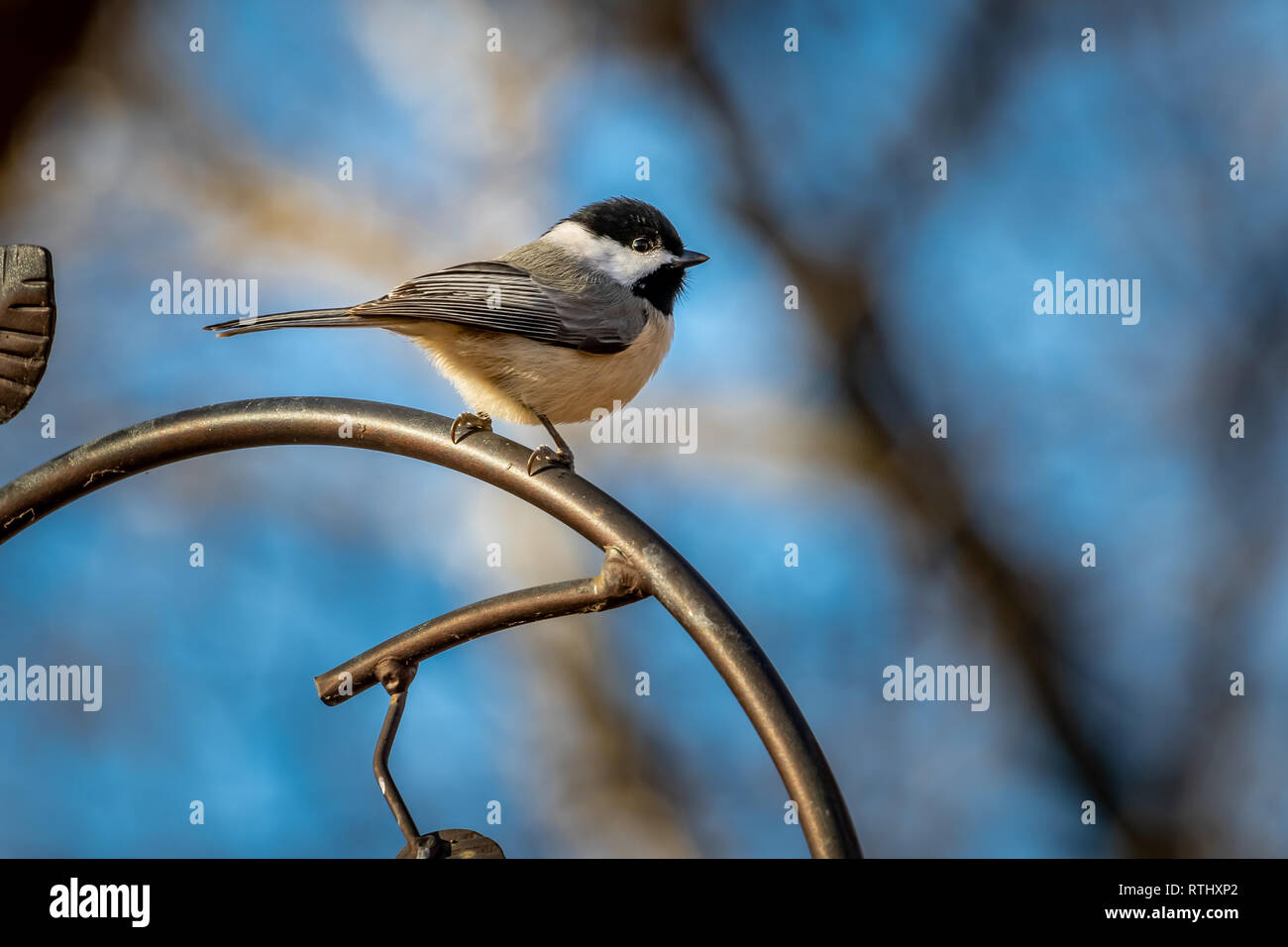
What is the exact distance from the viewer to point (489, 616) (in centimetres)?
166

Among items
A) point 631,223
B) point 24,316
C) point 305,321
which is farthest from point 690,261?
point 24,316

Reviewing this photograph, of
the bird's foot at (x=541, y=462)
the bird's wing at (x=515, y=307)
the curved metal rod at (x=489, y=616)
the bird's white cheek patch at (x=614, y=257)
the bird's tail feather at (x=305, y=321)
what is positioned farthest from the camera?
the bird's white cheek patch at (x=614, y=257)

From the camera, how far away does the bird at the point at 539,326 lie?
2354 mm

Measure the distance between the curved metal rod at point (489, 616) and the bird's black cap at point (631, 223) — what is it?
132 centimetres

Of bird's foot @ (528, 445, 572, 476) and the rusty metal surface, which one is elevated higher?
the rusty metal surface

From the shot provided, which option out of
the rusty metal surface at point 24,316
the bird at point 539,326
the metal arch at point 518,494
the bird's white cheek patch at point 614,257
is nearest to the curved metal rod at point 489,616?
the metal arch at point 518,494

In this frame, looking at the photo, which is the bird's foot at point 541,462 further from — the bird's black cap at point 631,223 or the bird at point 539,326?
the bird's black cap at point 631,223

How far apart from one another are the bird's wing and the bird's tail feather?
0.02 meters

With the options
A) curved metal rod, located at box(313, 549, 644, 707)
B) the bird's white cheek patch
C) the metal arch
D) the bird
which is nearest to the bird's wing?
the bird

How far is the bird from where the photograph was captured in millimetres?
2354

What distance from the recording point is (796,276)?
563 cm

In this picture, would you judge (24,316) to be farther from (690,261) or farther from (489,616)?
(690,261)

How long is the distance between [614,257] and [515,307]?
0.41 meters

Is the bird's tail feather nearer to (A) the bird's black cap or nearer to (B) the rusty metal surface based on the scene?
(B) the rusty metal surface
